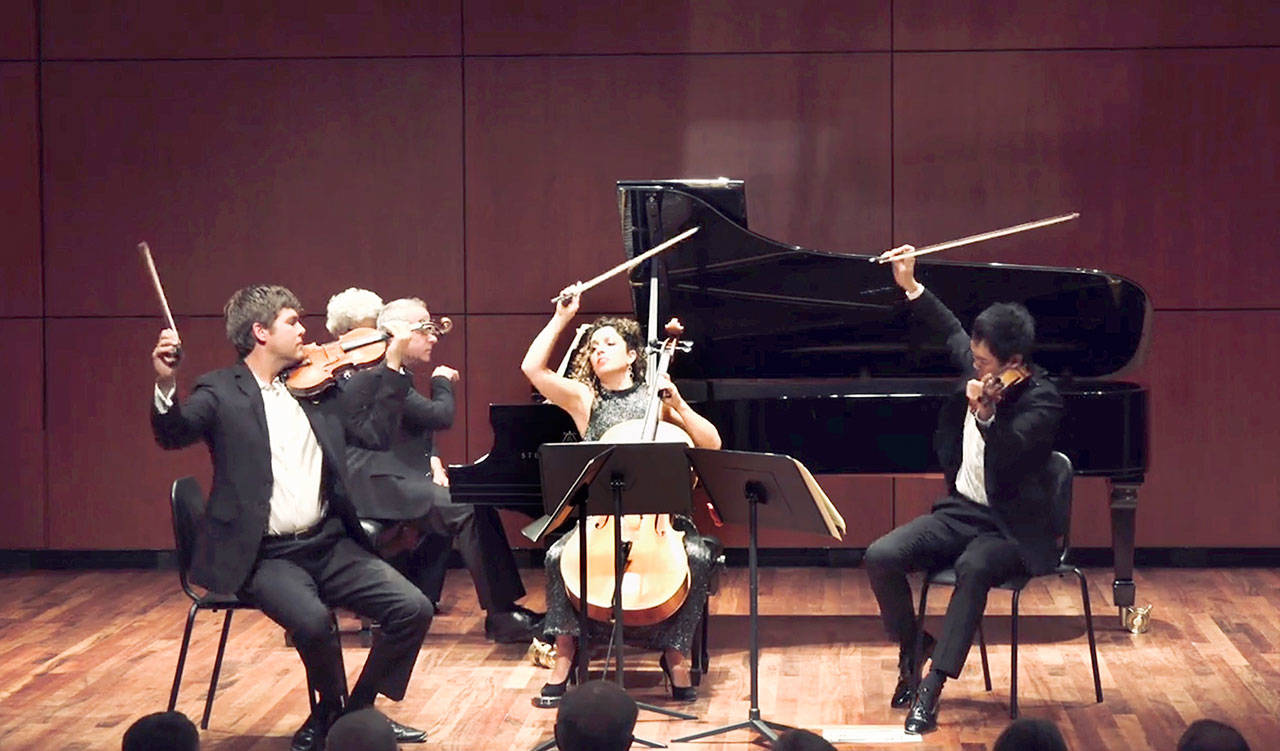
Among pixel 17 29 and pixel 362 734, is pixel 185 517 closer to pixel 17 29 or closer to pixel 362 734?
pixel 362 734

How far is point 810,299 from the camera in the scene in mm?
5781

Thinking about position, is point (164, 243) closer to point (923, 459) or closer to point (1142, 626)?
point (923, 459)

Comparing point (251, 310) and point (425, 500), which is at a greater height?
point (251, 310)

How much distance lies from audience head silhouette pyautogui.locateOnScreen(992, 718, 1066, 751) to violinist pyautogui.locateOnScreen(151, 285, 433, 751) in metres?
2.34

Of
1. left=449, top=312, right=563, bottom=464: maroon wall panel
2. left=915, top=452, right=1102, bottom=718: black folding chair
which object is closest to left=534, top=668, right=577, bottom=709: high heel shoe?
left=915, top=452, right=1102, bottom=718: black folding chair

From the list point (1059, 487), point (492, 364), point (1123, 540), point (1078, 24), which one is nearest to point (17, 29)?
point (492, 364)

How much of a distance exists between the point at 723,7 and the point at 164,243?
257 centimetres

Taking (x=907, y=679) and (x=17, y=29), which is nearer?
(x=907, y=679)

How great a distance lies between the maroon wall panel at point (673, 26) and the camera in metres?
6.98

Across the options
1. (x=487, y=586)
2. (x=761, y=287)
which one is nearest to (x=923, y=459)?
(x=761, y=287)

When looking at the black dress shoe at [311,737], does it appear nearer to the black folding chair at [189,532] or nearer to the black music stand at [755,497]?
the black folding chair at [189,532]

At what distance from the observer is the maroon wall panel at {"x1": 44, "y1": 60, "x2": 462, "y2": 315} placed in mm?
7078

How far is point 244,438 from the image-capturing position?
→ 4.25 metres

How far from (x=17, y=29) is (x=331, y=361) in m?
3.44
